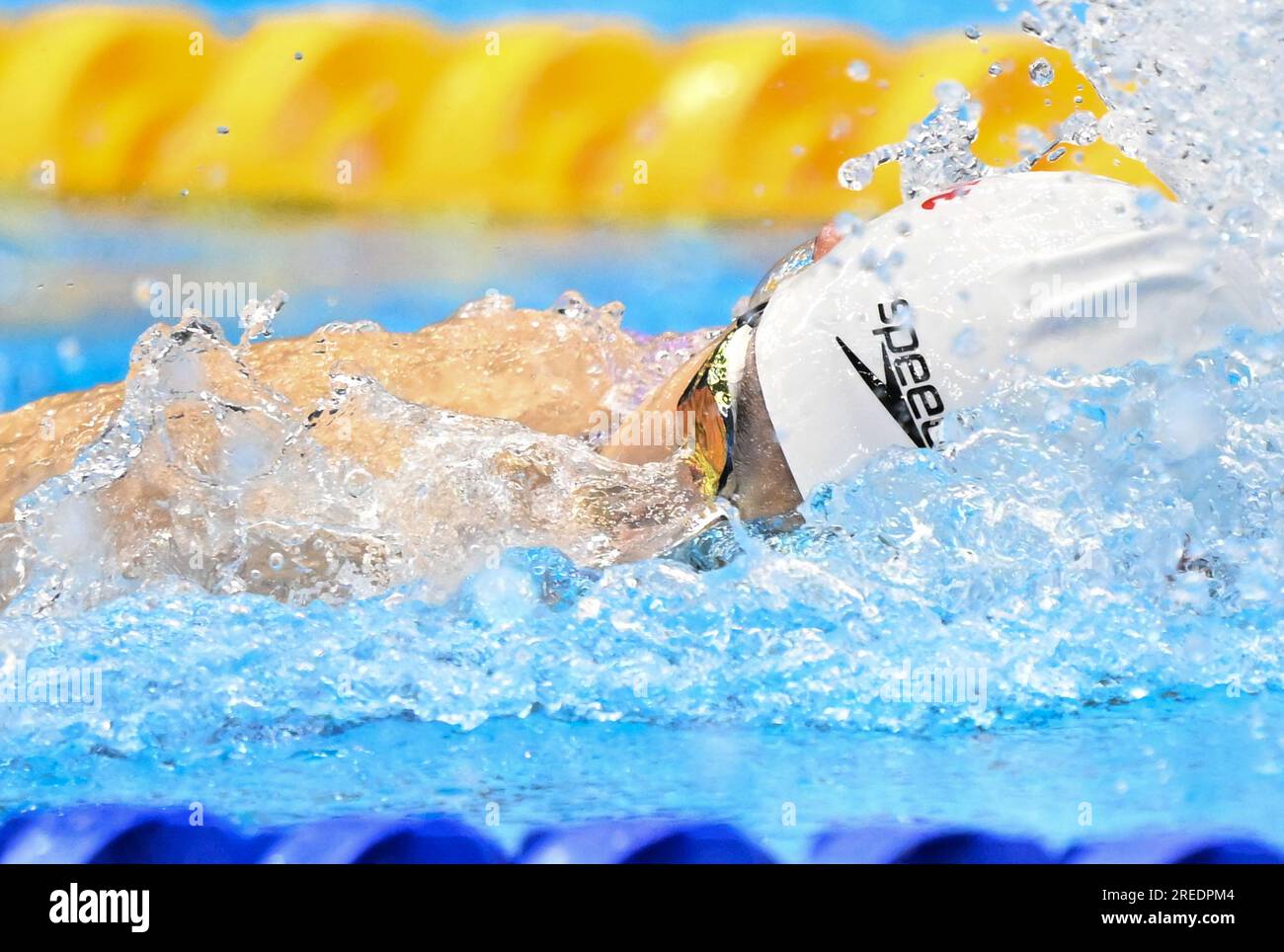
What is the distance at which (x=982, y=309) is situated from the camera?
5.16 ft

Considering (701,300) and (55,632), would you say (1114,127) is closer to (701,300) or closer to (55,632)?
(55,632)

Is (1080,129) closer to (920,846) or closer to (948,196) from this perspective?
(948,196)

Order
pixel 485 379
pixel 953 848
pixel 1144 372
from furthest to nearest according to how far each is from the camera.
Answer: pixel 485 379
pixel 1144 372
pixel 953 848

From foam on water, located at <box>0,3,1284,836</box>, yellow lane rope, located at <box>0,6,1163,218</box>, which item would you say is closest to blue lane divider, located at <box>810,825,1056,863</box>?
foam on water, located at <box>0,3,1284,836</box>

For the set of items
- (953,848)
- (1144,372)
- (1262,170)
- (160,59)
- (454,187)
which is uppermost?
(160,59)

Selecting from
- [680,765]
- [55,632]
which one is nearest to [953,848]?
[680,765]

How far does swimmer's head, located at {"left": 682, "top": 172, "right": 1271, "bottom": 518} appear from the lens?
1.56 meters

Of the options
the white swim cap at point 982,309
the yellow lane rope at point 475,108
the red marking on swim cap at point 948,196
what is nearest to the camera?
the white swim cap at point 982,309

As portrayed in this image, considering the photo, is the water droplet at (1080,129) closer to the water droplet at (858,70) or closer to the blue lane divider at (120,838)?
→ the blue lane divider at (120,838)

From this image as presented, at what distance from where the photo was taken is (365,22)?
434 centimetres

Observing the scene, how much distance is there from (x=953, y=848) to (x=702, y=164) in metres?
3.29

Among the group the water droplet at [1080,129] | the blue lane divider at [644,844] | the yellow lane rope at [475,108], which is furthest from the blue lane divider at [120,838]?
the yellow lane rope at [475,108]

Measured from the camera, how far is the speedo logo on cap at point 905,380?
1588mm

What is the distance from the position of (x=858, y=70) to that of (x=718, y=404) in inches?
101
